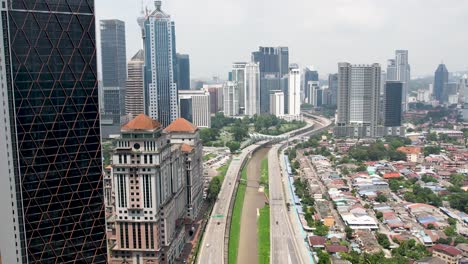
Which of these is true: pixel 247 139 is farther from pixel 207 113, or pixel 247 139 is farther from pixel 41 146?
pixel 41 146

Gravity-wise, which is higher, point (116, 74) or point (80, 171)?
point (116, 74)

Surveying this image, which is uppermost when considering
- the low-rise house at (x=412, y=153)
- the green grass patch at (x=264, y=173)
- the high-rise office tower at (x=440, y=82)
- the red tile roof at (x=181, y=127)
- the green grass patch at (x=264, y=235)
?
the high-rise office tower at (x=440, y=82)

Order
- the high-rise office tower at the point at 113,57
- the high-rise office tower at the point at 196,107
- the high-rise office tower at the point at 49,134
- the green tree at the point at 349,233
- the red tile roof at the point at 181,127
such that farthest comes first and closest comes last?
the high-rise office tower at the point at 196,107, the high-rise office tower at the point at 113,57, the red tile roof at the point at 181,127, the green tree at the point at 349,233, the high-rise office tower at the point at 49,134

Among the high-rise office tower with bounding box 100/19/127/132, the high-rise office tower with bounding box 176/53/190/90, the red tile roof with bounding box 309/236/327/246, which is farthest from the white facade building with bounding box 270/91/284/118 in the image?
the red tile roof with bounding box 309/236/327/246

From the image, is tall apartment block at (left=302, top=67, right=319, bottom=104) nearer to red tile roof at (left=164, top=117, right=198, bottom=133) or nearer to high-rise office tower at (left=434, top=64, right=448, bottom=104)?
high-rise office tower at (left=434, top=64, right=448, bottom=104)

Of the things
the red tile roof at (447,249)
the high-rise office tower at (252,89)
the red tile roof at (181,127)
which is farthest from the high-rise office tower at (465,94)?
the red tile roof at (181,127)

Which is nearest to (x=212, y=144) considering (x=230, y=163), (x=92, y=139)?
(x=230, y=163)

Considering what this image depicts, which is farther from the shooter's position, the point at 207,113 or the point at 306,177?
the point at 207,113

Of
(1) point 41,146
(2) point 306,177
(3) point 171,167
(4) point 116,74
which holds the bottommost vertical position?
(2) point 306,177

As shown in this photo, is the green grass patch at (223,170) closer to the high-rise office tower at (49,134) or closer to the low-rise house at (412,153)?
the low-rise house at (412,153)
